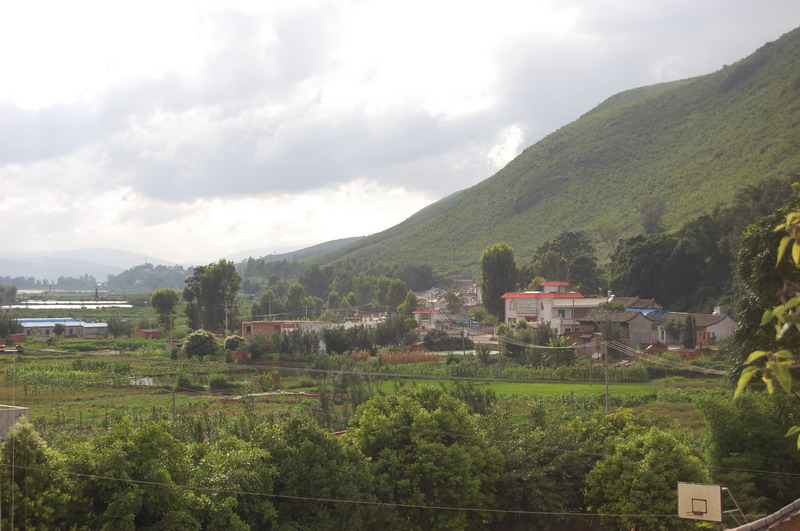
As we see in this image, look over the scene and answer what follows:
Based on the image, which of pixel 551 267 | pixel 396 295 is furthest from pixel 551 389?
pixel 396 295

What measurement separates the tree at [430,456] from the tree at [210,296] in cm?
4797

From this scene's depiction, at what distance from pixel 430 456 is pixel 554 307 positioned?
1433 inches

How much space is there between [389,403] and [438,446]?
8.51 feet

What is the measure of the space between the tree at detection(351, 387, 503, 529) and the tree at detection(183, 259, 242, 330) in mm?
47967

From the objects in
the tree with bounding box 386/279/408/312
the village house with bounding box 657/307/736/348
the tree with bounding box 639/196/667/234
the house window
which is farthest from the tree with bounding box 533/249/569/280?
the village house with bounding box 657/307/736/348

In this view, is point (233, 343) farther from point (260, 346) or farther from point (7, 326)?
point (7, 326)

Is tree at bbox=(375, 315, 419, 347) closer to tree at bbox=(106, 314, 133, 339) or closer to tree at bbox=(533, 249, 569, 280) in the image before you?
tree at bbox=(533, 249, 569, 280)

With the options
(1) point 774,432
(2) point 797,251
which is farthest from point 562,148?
(2) point 797,251

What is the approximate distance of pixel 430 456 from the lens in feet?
54.9

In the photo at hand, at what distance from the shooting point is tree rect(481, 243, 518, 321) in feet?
214

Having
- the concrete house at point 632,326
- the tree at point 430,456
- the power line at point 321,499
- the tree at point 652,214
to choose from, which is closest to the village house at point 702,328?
the concrete house at point 632,326

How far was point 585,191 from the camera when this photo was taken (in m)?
104

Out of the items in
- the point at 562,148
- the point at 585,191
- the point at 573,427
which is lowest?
the point at 573,427

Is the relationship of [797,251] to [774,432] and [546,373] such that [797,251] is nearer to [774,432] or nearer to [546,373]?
[774,432]
